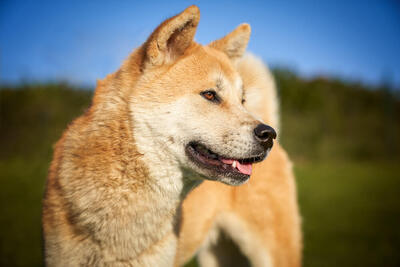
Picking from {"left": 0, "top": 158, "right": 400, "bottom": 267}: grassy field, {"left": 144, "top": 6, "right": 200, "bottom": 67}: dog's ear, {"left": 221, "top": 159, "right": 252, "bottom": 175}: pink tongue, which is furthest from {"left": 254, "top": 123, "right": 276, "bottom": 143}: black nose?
{"left": 0, "top": 158, "right": 400, "bottom": 267}: grassy field

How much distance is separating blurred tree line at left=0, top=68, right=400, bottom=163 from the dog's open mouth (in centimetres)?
693

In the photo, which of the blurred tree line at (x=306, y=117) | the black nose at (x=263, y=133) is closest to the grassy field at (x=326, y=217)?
the blurred tree line at (x=306, y=117)

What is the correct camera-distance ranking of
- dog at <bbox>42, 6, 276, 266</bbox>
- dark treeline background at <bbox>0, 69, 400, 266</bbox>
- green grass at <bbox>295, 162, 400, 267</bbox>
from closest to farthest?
1. dog at <bbox>42, 6, 276, 266</bbox>
2. green grass at <bbox>295, 162, 400, 267</bbox>
3. dark treeline background at <bbox>0, 69, 400, 266</bbox>

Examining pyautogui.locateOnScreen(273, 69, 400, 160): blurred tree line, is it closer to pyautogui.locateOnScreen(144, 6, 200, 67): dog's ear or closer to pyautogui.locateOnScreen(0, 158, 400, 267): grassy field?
pyautogui.locateOnScreen(0, 158, 400, 267): grassy field

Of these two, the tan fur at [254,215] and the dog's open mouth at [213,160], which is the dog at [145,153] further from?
the tan fur at [254,215]

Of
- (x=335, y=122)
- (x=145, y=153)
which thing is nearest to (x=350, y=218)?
(x=145, y=153)

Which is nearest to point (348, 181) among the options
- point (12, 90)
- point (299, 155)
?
point (299, 155)

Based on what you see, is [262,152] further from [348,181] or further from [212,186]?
[348,181]

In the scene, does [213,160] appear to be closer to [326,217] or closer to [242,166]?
[242,166]

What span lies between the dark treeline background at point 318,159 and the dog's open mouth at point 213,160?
941 mm

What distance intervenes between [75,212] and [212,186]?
3.84ft

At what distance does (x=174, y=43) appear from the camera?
77.4 inches

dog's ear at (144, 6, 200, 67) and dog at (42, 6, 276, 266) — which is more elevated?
dog's ear at (144, 6, 200, 67)

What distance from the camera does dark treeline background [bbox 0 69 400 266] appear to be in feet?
15.8
